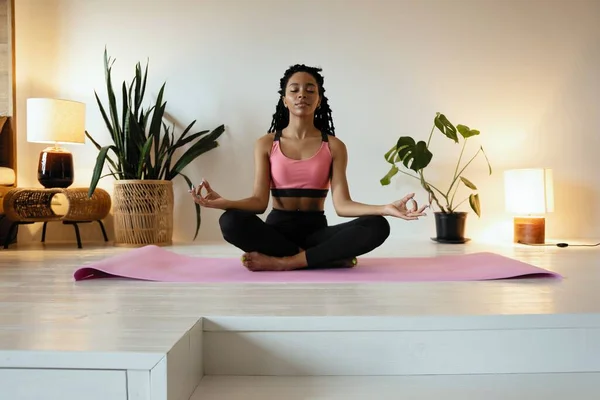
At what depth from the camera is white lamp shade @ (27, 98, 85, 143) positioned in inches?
106

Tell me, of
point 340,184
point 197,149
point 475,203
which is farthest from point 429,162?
point 197,149

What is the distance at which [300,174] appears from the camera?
70.4 inches

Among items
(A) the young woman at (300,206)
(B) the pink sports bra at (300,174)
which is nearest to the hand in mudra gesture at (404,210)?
(A) the young woman at (300,206)

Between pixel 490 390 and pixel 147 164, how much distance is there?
2.31 meters

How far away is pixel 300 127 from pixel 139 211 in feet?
4.29

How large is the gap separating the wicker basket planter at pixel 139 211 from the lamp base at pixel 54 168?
0.36 m

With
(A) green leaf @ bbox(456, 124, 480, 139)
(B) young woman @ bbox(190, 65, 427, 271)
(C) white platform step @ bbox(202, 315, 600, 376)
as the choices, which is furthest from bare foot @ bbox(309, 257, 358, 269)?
(A) green leaf @ bbox(456, 124, 480, 139)

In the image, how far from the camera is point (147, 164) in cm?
280

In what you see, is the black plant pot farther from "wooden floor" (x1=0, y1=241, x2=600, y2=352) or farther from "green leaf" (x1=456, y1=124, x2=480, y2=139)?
"wooden floor" (x1=0, y1=241, x2=600, y2=352)

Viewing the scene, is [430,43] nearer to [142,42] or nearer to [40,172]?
[142,42]

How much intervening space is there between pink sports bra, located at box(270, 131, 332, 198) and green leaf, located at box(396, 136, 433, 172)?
1146 millimetres

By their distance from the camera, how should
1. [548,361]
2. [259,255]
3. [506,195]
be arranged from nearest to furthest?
[548,361]
[259,255]
[506,195]

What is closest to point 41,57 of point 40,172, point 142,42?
point 142,42

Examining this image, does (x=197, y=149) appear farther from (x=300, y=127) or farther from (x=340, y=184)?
(x=340, y=184)
